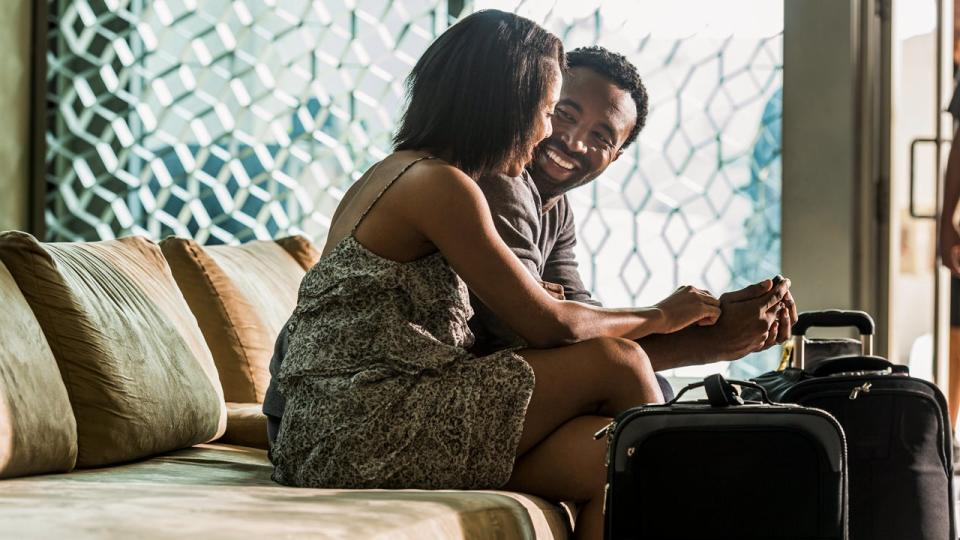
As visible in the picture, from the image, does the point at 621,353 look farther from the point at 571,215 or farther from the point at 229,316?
the point at 229,316

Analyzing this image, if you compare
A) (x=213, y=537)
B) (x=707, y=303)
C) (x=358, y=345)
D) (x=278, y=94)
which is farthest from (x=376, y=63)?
(x=213, y=537)

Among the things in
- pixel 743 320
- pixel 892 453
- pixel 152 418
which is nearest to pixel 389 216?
pixel 152 418

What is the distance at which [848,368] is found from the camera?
2021 mm

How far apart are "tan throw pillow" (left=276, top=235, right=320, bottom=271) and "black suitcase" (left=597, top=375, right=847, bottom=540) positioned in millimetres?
1798

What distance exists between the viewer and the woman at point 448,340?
5.45 ft

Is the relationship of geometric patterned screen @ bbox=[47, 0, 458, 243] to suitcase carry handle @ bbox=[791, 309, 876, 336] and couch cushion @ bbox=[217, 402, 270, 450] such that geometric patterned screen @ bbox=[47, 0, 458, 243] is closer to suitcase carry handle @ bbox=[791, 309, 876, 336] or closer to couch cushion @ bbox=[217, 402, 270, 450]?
couch cushion @ bbox=[217, 402, 270, 450]

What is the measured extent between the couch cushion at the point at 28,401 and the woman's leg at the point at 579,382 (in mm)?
701

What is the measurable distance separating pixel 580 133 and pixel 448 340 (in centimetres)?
78

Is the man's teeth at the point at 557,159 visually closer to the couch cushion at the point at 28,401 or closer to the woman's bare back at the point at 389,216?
the woman's bare back at the point at 389,216

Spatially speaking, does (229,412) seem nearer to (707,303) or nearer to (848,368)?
(707,303)

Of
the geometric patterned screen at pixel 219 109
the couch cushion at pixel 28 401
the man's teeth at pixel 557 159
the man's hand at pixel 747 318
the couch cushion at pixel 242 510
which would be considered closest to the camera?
the couch cushion at pixel 242 510

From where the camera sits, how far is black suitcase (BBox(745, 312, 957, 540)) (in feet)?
6.32

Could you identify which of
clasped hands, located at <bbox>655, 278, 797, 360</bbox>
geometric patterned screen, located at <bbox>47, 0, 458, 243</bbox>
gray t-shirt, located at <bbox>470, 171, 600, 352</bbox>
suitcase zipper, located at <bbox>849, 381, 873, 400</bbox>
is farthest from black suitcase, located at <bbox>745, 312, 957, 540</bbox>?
geometric patterned screen, located at <bbox>47, 0, 458, 243</bbox>

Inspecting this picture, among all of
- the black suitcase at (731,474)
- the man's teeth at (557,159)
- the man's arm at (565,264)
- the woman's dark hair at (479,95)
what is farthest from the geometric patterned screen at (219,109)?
the black suitcase at (731,474)
